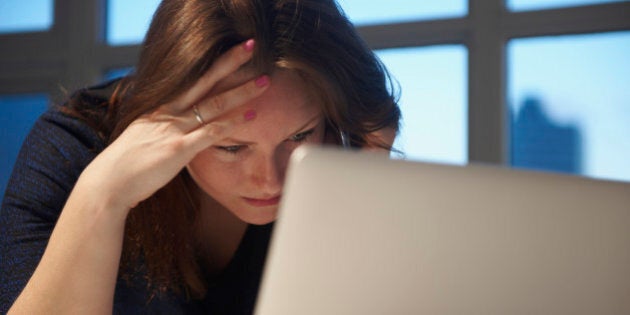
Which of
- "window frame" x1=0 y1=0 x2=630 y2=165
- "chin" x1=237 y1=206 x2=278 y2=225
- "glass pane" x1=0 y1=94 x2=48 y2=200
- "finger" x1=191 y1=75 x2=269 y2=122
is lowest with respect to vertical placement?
"glass pane" x1=0 y1=94 x2=48 y2=200

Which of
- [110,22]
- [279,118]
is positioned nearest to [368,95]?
[279,118]

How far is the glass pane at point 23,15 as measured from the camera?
3.49 meters

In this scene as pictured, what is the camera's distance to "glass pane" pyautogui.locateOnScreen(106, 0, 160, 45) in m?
3.30

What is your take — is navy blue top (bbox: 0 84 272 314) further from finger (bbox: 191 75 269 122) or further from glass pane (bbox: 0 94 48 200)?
glass pane (bbox: 0 94 48 200)

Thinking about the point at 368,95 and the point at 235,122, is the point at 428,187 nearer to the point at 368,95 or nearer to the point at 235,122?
the point at 235,122

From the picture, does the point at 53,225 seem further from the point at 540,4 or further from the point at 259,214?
the point at 540,4

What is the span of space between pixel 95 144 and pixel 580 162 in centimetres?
197

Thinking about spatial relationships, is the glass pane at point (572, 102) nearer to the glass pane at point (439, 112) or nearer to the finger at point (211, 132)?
the glass pane at point (439, 112)

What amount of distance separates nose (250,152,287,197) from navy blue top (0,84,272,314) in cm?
23

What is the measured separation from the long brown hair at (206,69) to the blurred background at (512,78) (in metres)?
1.52

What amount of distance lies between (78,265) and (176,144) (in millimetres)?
212

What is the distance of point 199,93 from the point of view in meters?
1.13

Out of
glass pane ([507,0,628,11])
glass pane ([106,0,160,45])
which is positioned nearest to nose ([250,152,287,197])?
glass pane ([507,0,628,11])

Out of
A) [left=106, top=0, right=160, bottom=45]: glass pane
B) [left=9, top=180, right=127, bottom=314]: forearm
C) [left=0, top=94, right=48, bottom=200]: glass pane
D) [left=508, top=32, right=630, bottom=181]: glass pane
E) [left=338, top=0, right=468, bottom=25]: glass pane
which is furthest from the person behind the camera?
[left=0, top=94, right=48, bottom=200]: glass pane
